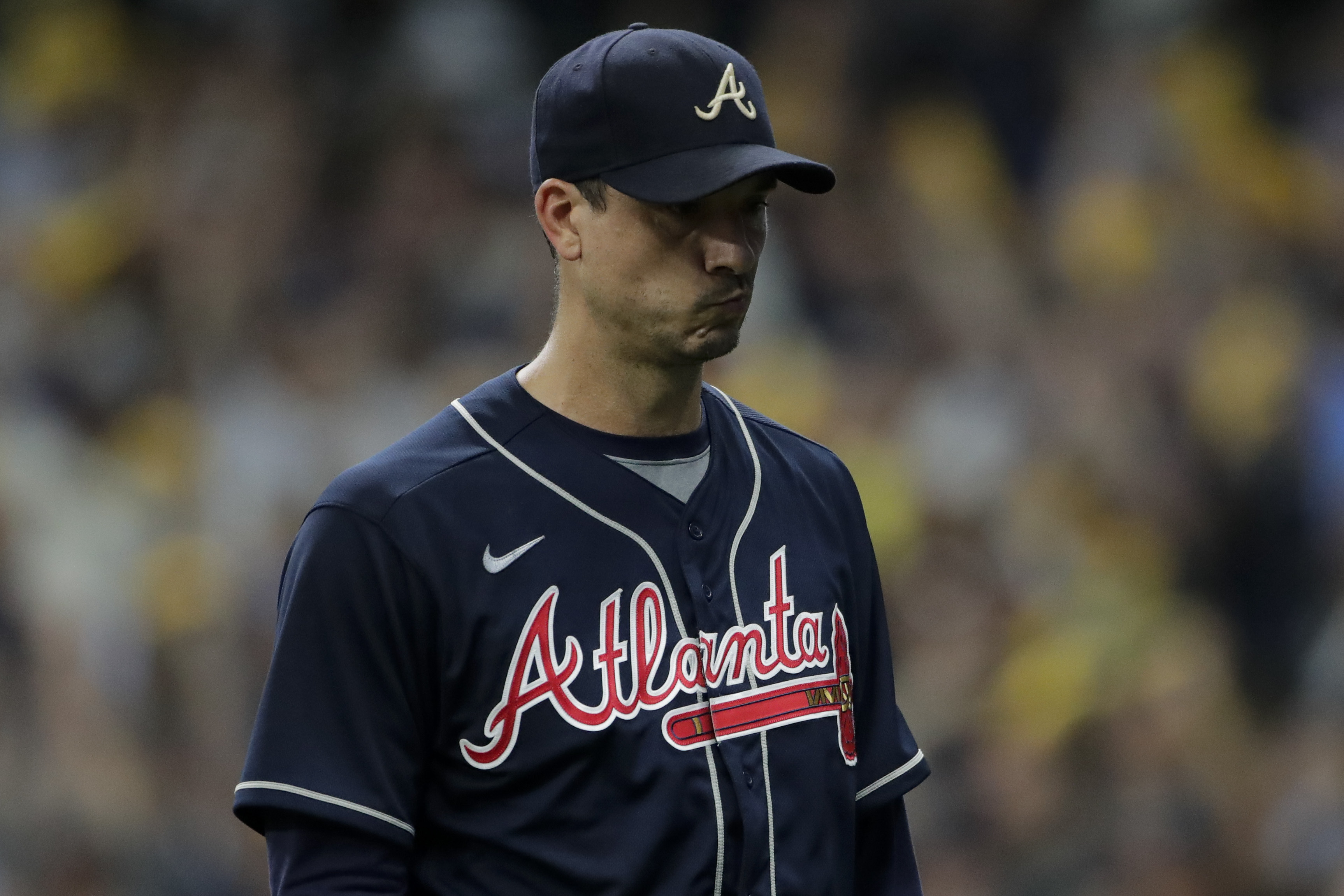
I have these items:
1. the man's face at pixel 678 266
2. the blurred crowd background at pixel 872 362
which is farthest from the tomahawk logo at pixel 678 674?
the blurred crowd background at pixel 872 362

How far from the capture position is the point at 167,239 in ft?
21.1

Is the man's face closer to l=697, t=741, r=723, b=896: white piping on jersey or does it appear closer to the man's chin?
the man's chin

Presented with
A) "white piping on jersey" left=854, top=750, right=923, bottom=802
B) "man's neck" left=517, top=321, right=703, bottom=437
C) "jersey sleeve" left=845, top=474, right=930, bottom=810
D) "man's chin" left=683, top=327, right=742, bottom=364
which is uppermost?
"man's chin" left=683, top=327, right=742, bottom=364

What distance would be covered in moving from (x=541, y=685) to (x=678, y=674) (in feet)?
0.52

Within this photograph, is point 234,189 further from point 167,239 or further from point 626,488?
point 626,488

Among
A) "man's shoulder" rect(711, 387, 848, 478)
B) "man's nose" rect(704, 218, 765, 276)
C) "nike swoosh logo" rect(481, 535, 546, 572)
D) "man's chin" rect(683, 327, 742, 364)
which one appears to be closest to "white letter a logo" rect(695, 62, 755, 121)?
"man's nose" rect(704, 218, 765, 276)

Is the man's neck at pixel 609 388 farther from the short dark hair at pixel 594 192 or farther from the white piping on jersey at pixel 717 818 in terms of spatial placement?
the white piping on jersey at pixel 717 818

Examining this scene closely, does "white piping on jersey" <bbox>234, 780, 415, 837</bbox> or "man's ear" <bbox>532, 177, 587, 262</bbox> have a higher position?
"man's ear" <bbox>532, 177, 587, 262</bbox>

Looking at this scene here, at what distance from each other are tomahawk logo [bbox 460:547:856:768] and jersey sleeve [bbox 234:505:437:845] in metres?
0.08

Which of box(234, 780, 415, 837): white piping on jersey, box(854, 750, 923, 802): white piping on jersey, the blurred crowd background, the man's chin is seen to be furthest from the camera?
the blurred crowd background

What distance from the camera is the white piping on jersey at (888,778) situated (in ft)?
6.54

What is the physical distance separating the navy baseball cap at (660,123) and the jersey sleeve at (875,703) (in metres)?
0.48

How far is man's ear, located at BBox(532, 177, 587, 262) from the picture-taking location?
6.03 feet

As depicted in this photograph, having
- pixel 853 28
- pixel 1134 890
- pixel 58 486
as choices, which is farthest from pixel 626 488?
pixel 853 28
